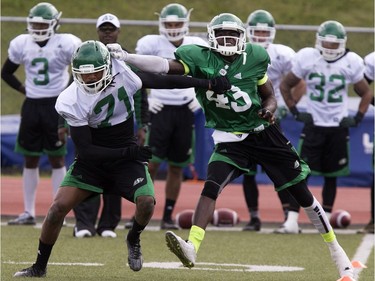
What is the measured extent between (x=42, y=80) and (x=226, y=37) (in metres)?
3.82

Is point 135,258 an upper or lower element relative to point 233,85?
lower

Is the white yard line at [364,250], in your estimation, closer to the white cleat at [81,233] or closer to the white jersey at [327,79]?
the white jersey at [327,79]

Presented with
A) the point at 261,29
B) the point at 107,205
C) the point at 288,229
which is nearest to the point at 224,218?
the point at 288,229

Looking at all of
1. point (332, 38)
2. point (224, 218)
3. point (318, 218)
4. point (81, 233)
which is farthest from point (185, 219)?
point (318, 218)

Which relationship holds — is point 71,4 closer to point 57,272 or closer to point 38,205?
point 38,205

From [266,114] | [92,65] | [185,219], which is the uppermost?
[92,65]

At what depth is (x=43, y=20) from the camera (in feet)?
35.7

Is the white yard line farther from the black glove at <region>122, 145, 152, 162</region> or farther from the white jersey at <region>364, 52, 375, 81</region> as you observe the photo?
the black glove at <region>122, 145, 152, 162</region>

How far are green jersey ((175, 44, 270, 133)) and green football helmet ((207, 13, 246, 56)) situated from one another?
0.21 feet

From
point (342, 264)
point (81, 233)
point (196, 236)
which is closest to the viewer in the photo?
point (196, 236)

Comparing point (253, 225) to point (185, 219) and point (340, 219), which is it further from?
point (340, 219)

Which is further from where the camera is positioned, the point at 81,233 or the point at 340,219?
the point at 340,219

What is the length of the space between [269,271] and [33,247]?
2.12 metres

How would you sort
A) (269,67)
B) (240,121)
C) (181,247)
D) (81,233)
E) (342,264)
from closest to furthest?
(181,247) < (342,264) < (240,121) < (81,233) < (269,67)
